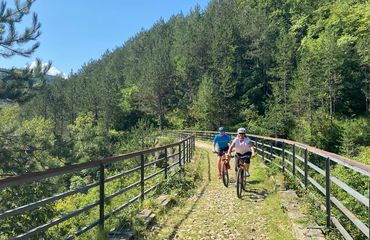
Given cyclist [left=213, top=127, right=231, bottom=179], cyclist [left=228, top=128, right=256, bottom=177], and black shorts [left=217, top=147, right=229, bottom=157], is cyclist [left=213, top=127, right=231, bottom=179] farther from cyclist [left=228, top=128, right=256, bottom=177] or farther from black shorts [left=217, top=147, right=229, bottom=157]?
cyclist [left=228, top=128, right=256, bottom=177]

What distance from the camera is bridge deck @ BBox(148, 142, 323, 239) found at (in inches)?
291

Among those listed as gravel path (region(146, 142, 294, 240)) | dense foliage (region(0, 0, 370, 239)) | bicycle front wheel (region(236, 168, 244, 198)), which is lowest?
gravel path (region(146, 142, 294, 240))

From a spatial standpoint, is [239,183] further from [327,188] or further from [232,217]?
[327,188]

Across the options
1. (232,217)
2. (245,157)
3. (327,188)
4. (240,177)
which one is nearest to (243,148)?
(245,157)

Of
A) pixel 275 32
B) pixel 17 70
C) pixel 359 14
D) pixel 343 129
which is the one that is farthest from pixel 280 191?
pixel 275 32

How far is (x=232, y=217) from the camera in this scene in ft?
28.8

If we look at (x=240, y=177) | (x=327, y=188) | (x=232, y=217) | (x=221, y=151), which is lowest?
(x=232, y=217)

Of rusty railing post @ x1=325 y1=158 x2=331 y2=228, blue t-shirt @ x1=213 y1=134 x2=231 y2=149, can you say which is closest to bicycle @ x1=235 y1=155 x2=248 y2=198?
blue t-shirt @ x1=213 y1=134 x2=231 y2=149

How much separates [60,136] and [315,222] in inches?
361

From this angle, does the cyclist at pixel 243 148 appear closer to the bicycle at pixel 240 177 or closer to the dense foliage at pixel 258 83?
the bicycle at pixel 240 177

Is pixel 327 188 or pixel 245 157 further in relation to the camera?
pixel 245 157

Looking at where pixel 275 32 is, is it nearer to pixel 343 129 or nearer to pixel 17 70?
pixel 343 129

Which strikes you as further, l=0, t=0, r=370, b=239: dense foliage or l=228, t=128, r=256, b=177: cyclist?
l=0, t=0, r=370, b=239: dense foliage

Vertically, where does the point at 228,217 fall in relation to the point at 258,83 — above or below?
below
